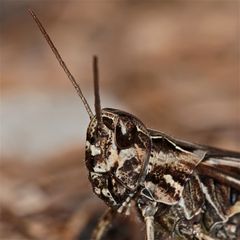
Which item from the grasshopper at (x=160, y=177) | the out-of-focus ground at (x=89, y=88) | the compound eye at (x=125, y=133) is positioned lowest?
the grasshopper at (x=160, y=177)

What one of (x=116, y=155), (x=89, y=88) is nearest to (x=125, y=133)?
(x=116, y=155)

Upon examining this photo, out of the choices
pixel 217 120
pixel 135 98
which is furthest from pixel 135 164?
pixel 135 98

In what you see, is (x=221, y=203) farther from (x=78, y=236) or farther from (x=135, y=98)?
(x=135, y=98)

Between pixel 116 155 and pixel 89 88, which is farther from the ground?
pixel 89 88

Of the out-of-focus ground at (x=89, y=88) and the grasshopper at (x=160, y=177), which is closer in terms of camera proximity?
the grasshopper at (x=160, y=177)

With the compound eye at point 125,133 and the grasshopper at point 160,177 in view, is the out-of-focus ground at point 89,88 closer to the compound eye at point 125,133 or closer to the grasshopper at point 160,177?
the grasshopper at point 160,177

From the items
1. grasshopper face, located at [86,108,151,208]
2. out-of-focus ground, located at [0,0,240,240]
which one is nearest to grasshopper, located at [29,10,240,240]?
grasshopper face, located at [86,108,151,208]

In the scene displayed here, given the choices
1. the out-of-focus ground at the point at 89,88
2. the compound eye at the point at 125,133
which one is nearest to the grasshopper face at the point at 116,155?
the compound eye at the point at 125,133

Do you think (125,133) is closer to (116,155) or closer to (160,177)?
(116,155)
